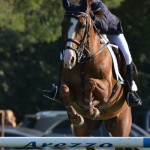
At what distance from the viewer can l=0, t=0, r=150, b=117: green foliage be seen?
23688 millimetres

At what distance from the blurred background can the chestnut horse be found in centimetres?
1266

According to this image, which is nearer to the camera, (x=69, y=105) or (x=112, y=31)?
(x=69, y=105)

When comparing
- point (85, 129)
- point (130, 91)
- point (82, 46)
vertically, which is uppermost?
point (82, 46)

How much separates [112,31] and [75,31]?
4.39ft

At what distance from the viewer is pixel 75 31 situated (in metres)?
9.96

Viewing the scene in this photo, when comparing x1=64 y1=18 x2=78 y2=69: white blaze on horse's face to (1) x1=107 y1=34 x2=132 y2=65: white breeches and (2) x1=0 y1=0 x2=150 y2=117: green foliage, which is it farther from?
Answer: (2) x1=0 y1=0 x2=150 y2=117: green foliage

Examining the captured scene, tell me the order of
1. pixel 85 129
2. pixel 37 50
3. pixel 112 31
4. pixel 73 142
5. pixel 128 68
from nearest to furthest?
pixel 73 142 → pixel 112 31 → pixel 128 68 → pixel 85 129 → pixel 37 50

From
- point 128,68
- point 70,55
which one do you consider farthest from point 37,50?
point 70,55

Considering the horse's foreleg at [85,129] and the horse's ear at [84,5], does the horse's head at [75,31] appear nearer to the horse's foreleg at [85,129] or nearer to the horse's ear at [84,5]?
the horse's ear at [84,5]

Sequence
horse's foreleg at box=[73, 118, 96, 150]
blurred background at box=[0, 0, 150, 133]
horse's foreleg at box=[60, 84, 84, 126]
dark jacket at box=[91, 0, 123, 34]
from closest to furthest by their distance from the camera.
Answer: horse's foreleg at box=[60, 84, 84, 126], dark jacket at box=[91, 0, 123, 34], horse's foreleg at box=[73, 118, 96, 150], blurred background at box=[0, 0, 150, 133]

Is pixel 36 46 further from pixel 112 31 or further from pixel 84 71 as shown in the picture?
pixel 84 71

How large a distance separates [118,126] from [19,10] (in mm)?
12050

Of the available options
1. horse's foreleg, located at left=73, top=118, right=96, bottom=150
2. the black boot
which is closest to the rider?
the black boot

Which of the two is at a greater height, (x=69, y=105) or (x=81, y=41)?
(x=81, y=41)
